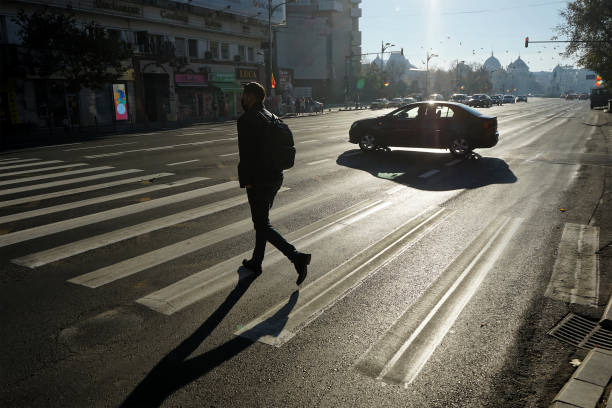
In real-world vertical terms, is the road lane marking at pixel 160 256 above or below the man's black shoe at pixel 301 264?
below

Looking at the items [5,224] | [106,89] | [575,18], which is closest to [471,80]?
[575,18]

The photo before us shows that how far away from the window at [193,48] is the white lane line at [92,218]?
37513mm

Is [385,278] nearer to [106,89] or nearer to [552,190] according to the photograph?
[552,190]

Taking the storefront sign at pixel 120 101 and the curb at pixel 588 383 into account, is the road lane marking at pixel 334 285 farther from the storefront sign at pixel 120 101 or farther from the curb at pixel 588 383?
the storefront sign at pixel 120 101

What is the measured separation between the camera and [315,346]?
3.69 meters

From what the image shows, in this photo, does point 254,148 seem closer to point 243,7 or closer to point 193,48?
point 193,48

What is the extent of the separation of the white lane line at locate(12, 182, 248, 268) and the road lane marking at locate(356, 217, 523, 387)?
401 cm

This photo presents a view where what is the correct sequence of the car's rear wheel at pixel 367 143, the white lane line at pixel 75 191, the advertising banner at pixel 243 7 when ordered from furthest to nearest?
the advertising banner at pixel 243 7 < the car's rear wheel at pixel 367 143 < the white lane line at pixel 75 191

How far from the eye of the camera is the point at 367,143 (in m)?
15.0

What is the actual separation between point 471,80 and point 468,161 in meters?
138

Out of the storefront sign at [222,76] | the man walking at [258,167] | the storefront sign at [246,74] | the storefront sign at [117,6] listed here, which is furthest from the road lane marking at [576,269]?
the storefront sign at [246,74]

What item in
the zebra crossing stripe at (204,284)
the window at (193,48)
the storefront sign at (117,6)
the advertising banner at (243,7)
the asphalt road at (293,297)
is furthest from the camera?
the advertising banner at (243,7)

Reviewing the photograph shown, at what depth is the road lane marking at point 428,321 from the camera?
341 cm

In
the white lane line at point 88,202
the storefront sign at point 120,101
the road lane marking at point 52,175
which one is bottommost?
the white lane line at point 88,202
